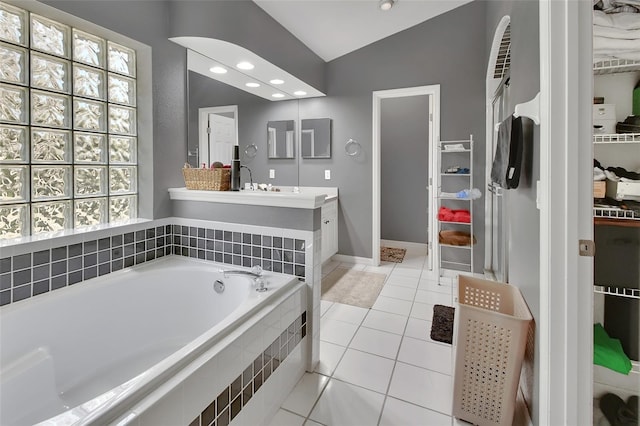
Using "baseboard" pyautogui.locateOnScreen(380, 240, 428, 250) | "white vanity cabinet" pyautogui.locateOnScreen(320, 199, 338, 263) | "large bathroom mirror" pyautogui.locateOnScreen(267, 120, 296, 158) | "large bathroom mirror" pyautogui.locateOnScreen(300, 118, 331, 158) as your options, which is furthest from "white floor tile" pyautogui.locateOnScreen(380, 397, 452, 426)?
"baseboard" pyautogui.locateOnScreen(380, 240, 428, 250)

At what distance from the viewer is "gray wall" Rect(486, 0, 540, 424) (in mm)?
1367

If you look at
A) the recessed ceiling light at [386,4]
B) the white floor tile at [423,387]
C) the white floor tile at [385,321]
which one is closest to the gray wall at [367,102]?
the recessed ceiling light at [386,4]

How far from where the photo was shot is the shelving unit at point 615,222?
125 centimetres

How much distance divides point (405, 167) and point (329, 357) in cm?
337

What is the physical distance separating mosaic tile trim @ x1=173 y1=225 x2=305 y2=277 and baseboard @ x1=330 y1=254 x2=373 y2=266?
2.23 meters

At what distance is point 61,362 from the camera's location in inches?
59.5

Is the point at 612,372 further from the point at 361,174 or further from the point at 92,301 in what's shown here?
the point at 361,174

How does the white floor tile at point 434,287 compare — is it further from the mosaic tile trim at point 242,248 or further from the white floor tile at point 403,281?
the mosaic tile trim at point 242,248

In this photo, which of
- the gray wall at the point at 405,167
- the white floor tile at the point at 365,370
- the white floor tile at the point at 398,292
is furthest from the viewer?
the gray wall at the point at 405,167

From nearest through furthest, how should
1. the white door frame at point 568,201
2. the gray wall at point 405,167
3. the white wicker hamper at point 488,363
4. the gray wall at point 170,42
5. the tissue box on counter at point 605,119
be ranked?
1. the white door frame at point 568,201
2. the tissue box on counter at point 605,119
3. the white wicker hamper at point 488,363
4. the gray wall at point 170,42
5. the gray wall at point 405,167

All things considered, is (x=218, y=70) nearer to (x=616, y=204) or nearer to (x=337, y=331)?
(x=337, y=331)

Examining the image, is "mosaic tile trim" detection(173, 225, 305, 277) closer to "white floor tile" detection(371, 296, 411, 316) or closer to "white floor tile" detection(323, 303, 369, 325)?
"white floor tile" detection(323, 303, 369, 325)

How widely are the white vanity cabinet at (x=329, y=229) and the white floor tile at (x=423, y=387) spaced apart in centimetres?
192

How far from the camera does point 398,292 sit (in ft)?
10.4
